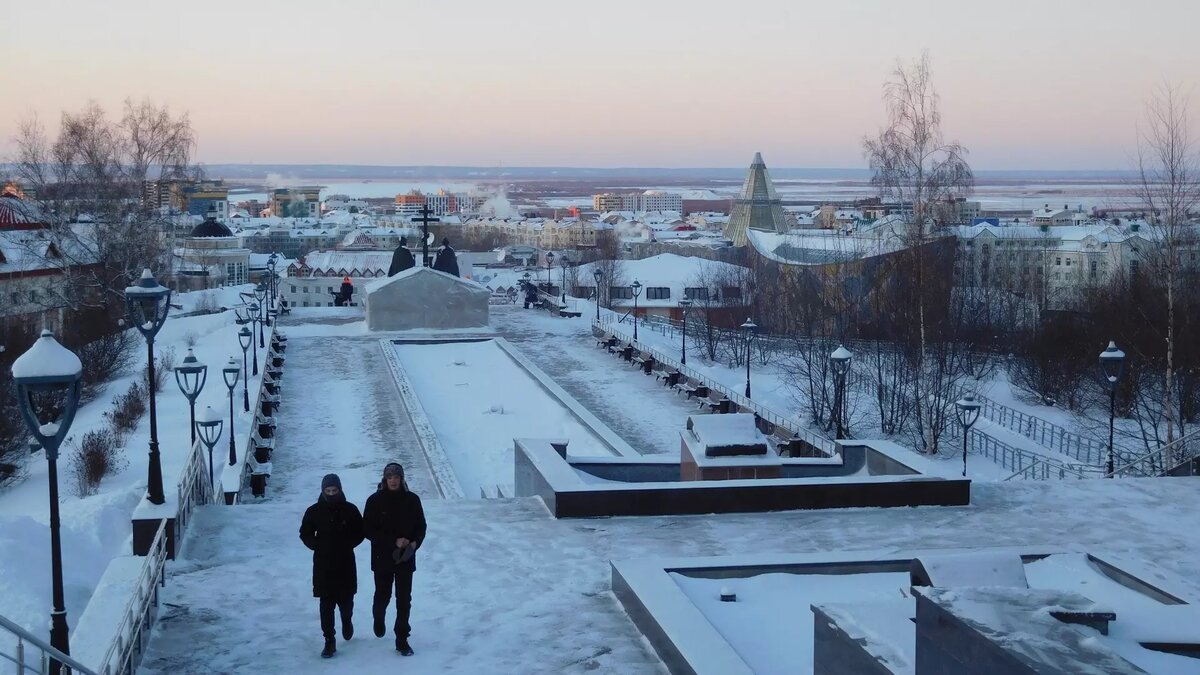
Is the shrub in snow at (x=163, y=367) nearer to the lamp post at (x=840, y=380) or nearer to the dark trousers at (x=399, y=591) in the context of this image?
the lamp post at (x=840, y=380)

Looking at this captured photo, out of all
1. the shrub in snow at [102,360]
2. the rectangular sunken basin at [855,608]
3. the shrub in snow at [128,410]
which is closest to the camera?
the rectangular sunken basin at [855,608]

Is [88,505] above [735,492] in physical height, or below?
below

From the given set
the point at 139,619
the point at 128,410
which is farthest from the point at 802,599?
the point at 128,410

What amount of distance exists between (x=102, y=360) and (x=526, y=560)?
832 inches

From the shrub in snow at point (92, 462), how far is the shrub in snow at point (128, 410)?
4.34 ft

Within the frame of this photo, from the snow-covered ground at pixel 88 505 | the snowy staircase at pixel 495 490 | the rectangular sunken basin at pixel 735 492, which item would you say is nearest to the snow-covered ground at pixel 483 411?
the snowy staircase at pixel 495 490

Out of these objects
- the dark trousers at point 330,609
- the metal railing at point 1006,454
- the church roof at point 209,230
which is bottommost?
the metal railing at point 1006,454

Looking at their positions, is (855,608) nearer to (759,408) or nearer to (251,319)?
(759,408)

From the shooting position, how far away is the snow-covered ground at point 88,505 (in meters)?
11.7

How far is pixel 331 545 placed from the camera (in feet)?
21.4

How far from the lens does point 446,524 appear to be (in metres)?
9.81

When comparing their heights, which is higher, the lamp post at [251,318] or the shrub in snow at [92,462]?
the lamp post at [251,318]

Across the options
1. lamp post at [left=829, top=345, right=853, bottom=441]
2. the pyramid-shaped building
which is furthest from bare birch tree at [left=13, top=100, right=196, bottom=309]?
the pyramid-shaped building

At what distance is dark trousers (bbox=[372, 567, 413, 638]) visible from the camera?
6.63 metres
